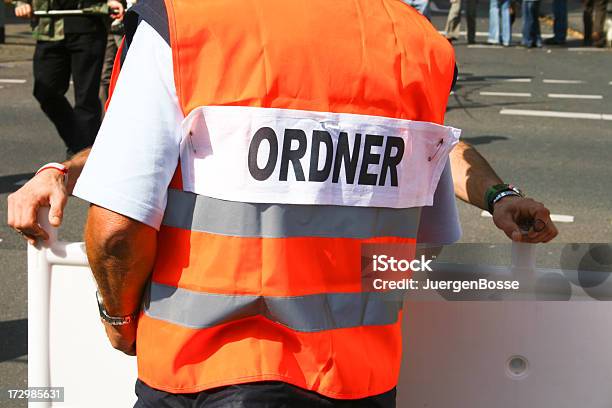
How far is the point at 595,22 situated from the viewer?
17734 millimetres

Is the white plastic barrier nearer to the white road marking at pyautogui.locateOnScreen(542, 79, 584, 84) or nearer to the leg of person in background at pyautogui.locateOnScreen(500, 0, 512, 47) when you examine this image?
the white road marking at pyautogui.locateOnScreen(542, 79, 584, 84)

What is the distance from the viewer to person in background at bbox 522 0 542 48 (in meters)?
17.8

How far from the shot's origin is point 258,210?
1896 millimetres

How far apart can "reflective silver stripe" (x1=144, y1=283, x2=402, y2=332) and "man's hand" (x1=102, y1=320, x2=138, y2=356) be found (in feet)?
0.31

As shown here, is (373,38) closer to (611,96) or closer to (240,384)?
(240,384)

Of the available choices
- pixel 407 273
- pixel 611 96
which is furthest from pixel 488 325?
pixel 611 96

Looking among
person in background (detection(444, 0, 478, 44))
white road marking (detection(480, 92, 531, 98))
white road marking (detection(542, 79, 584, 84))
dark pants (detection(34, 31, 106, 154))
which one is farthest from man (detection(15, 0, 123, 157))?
person in background (detection(444, 0, 478, 44))

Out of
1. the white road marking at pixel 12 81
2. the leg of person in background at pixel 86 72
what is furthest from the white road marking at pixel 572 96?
the white road marking at pixel 12 81

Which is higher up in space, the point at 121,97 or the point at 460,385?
the point at 121,97

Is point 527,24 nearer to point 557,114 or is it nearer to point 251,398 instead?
point 557,114

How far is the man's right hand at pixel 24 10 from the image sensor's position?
795 cm

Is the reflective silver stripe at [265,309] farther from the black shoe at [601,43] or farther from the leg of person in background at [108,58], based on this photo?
the black shoe at [601,43]

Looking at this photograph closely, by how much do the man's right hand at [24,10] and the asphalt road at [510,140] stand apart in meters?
1.22

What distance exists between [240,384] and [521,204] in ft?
2.82
